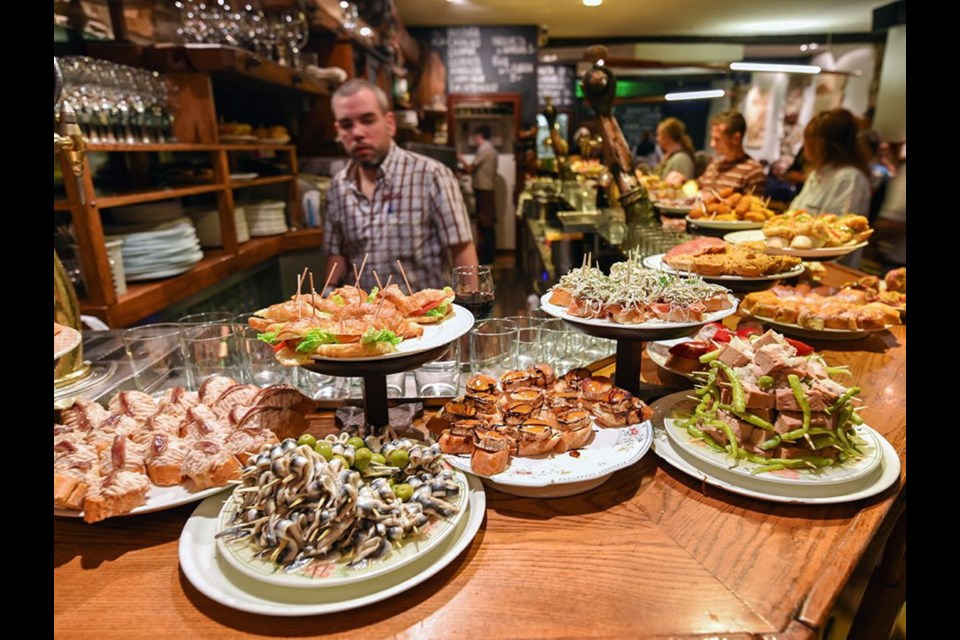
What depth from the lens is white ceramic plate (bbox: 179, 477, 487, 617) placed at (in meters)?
0.97

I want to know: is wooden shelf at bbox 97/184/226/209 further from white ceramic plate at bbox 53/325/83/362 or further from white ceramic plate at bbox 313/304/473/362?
white ceramic plate at bbox 313/304/473/362

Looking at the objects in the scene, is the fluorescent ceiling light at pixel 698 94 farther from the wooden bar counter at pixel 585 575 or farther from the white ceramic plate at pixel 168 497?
→ the white ceramic plate at pixel 168 497

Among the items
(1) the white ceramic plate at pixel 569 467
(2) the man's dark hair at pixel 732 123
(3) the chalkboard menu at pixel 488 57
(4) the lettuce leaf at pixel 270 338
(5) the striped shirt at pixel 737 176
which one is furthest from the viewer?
(3) the chalkboard menu at pixel 488 57

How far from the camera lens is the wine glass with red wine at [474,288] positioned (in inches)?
71.9

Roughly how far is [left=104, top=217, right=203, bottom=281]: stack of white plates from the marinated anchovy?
2.27m

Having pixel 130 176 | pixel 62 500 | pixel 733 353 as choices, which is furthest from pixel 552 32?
pixel 62 500

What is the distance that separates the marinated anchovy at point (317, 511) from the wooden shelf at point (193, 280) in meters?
1.91

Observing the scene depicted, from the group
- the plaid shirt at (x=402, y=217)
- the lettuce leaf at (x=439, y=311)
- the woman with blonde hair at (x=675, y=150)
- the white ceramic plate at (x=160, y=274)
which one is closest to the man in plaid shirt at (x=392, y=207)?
the plaid shirt at (x=402, y=217)

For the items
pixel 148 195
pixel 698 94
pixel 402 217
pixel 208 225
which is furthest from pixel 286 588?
pixel 698 94

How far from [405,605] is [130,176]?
3176 mm

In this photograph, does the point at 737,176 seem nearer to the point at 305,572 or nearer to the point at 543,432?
the point at 543,432

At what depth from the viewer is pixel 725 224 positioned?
2.94 m
